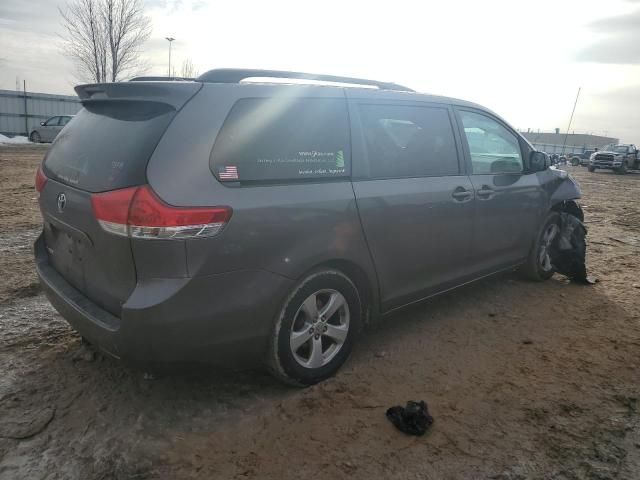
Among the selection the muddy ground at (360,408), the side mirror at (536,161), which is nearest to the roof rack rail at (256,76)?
the muddy ground at (360,408)

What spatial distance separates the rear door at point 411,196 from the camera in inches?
126

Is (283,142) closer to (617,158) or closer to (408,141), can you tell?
(408,141)

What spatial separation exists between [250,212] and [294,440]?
119 cm

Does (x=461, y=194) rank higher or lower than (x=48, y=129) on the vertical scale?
higher

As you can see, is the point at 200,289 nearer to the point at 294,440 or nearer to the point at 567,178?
the point at 294,440

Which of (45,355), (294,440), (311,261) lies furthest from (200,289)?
(45,355)

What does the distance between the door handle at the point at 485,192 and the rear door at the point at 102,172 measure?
2454mm

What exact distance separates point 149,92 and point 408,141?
183cm

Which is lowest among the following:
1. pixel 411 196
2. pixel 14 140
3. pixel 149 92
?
pixel 14 140

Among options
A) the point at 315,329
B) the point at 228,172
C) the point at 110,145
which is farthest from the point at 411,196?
the point at 110,145

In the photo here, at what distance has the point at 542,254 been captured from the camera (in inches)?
204

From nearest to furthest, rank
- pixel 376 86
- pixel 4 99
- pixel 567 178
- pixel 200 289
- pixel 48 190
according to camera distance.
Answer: pixel 200 289 < pixel 48 190 < pixel 376 86 < pixel 567 178 < pixel 4 99

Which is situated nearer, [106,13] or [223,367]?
[223,367]

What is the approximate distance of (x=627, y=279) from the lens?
17.9 feet
